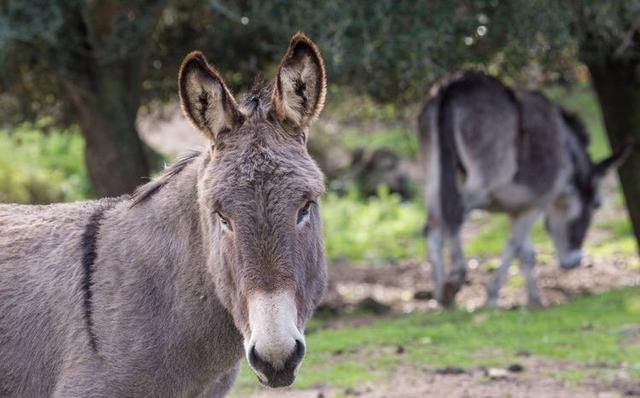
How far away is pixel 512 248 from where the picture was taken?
Result: 10781mm

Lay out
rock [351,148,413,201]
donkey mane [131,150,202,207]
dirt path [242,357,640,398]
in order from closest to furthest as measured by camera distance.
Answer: donkey mane [131,150,202,207] < dirt path [242,357,640,398] < rock [351,148,413,201]

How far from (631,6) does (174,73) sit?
4634 mm

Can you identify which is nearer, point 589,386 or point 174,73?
point 589,386

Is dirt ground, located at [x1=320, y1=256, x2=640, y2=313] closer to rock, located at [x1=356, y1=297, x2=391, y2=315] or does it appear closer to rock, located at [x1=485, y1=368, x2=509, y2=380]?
rock, located at [x1=356, y1=297, x2=391, y2=315]

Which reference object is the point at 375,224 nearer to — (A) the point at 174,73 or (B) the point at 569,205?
(B) the point at 569,205

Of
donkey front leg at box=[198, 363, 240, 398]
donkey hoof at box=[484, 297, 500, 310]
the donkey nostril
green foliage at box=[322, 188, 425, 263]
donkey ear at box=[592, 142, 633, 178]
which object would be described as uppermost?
the donkey nostril

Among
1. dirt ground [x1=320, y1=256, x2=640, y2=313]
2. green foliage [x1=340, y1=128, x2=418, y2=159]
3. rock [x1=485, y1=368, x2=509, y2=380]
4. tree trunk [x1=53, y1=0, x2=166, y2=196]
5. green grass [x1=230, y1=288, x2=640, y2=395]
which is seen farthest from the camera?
green foliage [x1=340, y1=128, x2=418, y2=159]

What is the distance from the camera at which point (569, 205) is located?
38.4 feet

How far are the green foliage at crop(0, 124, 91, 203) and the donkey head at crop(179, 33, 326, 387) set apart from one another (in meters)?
11.8

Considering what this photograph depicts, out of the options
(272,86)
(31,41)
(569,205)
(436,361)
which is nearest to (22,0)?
(31,41)

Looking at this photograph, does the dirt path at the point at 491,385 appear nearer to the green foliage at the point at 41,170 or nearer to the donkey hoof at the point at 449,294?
the donkey hoof at the point at 449,294

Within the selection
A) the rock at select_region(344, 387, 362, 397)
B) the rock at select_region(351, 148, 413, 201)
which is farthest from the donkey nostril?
the rock at select_region(351, 148, 413, 201)

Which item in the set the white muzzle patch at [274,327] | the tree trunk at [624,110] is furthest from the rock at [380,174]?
the white muzzle patch at [274,327]

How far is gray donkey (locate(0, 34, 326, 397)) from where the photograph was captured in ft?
11.9
